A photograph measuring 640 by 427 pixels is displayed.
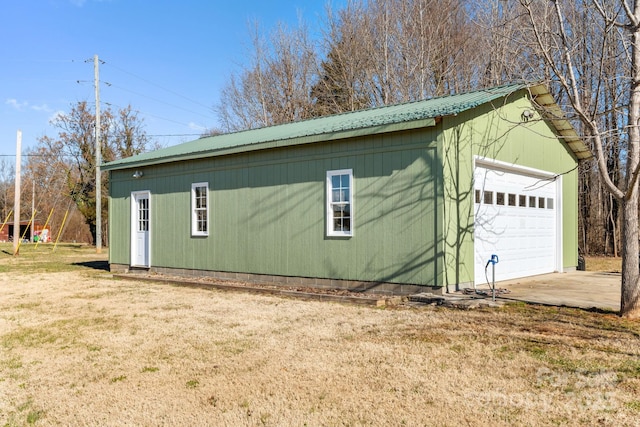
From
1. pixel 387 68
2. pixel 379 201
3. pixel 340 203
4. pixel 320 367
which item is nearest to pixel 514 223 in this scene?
pixel 379 201

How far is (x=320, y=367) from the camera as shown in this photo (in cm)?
471

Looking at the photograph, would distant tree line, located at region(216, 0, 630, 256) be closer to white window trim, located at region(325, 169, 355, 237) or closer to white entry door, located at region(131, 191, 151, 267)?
white window trim, located at region(325, 169, 355, 237)

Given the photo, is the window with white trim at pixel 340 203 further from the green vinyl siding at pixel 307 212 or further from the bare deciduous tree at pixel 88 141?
the bare deciduous tree at pixel 88 141

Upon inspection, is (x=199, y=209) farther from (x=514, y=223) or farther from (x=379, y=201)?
(x=514, y=223)

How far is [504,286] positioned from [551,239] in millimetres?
3767

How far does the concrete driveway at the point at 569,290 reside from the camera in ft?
26.3

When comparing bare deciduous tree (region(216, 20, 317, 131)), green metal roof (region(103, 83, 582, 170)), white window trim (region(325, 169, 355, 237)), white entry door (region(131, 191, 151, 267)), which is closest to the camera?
green metal roof (region(103, 83, 582, 170))

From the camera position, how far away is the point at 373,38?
2458cm

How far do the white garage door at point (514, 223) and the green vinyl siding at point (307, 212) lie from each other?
1.46m

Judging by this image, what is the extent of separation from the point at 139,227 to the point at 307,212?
20.4 ft

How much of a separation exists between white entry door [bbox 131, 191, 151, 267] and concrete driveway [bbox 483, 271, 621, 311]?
364 inches

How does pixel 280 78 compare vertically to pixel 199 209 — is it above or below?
above

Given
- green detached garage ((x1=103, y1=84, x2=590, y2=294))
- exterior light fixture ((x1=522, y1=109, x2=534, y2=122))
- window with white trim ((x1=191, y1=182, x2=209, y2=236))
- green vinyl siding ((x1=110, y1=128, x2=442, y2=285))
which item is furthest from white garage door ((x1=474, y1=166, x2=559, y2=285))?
window with white trim ((x1=191, y1=182, x2=209, y2=236))

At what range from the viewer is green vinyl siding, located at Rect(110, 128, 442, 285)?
28.8 feet
